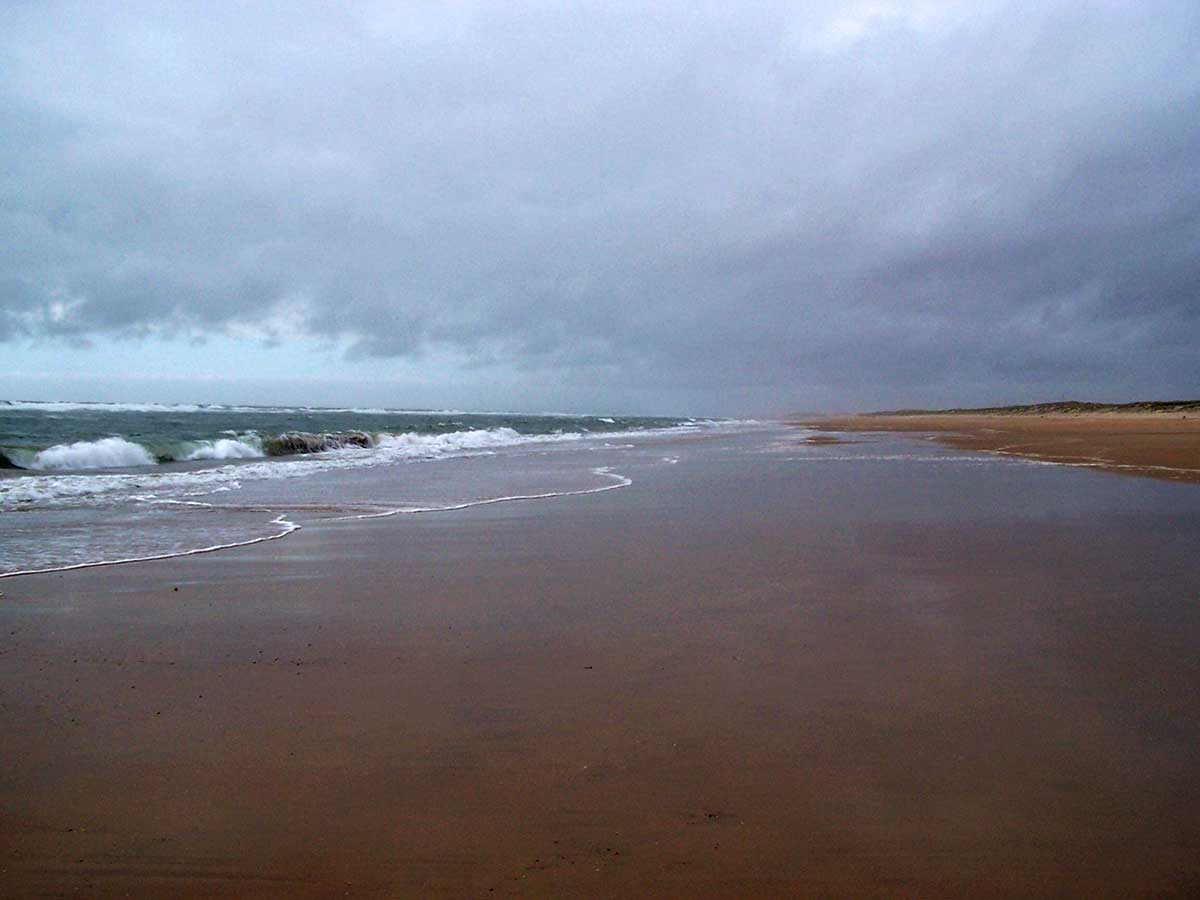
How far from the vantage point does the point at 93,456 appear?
19.3 metres

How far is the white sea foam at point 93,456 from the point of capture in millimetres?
18438

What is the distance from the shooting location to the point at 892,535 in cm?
783

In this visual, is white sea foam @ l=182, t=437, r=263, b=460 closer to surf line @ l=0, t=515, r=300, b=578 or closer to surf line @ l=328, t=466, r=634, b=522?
surf line @ l=328, t=466, r=634, b=522

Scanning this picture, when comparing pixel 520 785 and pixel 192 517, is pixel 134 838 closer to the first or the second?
pixel 520 785

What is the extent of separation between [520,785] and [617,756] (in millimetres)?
414

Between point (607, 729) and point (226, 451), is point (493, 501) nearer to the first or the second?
point (607, 729)

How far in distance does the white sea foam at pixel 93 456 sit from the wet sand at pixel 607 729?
49.0 feet

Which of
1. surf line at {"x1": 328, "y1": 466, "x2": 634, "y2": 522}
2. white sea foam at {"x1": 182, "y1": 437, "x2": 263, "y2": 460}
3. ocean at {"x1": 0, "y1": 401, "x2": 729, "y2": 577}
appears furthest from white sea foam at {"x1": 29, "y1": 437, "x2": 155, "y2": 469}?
surf line at {"x1": 328, "y1": 466, "x2": 634, "y2": 522}

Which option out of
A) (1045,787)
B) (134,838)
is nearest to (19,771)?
(134,838)

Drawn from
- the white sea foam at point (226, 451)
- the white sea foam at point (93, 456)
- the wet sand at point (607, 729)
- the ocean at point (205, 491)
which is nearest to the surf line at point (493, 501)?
the ocean at point (205, 491)

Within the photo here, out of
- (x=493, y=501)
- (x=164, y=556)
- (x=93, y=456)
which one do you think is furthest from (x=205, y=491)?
(x=93, y=456)

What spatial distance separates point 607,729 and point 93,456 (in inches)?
805

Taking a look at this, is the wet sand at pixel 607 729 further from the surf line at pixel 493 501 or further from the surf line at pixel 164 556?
the surf line at pixel 493 501

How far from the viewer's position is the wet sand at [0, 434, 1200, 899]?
2398mm
